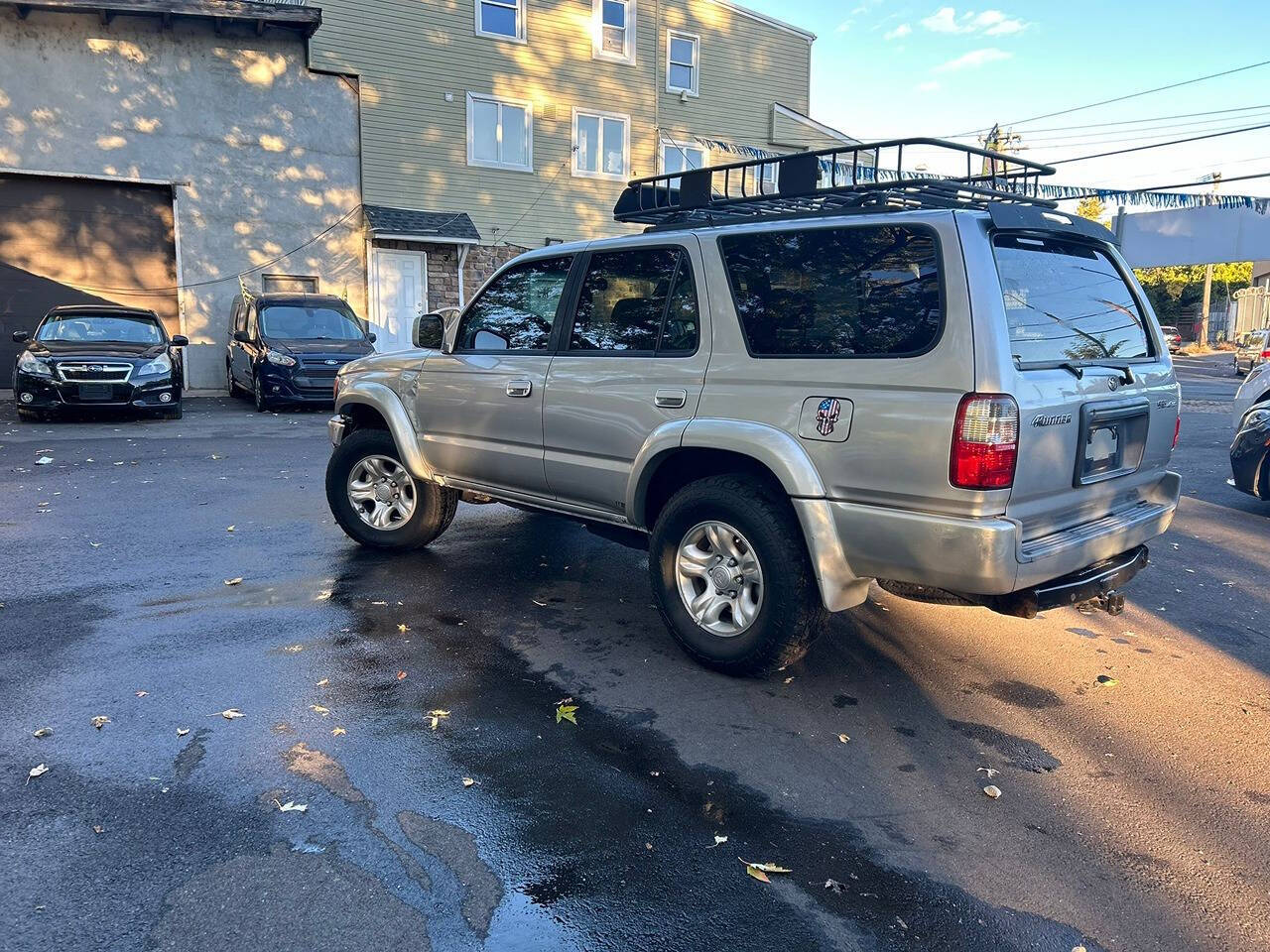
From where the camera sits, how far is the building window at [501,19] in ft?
66.6

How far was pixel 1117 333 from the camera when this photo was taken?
4285 millimetres

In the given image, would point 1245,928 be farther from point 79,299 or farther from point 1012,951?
point 79,299

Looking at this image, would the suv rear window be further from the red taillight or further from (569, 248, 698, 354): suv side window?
(569, 248, 698, 354): suv side window

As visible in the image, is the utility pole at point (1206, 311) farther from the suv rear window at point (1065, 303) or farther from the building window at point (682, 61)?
the suv rear window at point (1065, 303)

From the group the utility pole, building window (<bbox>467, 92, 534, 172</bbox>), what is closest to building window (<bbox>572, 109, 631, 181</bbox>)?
building window (<bbox>467, 92, 534, 172</bbox>)

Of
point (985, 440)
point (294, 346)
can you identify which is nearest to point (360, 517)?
point (985, 440)

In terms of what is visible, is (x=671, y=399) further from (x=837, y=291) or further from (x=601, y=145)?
(x=601, y=145)

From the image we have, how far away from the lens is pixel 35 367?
12.6m

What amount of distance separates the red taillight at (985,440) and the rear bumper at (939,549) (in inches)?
6.6

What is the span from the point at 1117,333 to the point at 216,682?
432 cm

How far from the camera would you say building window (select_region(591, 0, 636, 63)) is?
21484 millimetres

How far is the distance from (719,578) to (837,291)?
4.48 ft

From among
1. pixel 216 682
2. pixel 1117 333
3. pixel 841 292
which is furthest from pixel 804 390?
pixel 216 682

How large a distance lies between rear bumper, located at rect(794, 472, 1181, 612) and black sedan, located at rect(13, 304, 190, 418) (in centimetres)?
1189
